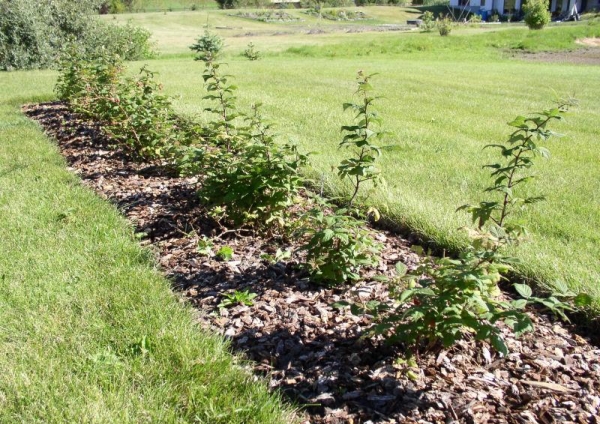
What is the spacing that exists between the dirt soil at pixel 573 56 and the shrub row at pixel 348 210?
61.0 feet

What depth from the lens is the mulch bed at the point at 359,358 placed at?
2104 millimetres

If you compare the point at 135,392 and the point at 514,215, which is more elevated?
the point at 514,215

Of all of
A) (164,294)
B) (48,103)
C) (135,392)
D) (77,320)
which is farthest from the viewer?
(48,103)

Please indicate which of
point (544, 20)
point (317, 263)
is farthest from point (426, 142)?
point (544, 20)

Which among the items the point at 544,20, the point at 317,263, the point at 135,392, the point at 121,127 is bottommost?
the point at 135,392

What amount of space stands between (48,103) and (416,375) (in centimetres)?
980

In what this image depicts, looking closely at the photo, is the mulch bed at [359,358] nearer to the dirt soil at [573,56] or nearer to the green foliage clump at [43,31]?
the green foliage clump at [43,31]

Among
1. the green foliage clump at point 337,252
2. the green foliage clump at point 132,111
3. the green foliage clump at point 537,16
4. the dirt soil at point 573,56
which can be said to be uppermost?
the green foliage clump at point 537,16

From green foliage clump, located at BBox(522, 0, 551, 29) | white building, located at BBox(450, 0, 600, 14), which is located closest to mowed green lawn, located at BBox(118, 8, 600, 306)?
green foliage clump, located at BBox(522, 0, 551, 29)

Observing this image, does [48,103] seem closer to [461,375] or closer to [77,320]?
[77,320]

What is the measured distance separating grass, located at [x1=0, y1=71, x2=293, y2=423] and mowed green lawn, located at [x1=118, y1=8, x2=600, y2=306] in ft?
4.81

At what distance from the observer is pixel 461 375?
229 centimetres

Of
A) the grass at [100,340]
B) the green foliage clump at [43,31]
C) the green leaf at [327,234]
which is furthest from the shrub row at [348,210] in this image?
the green foliage clump at [43,31]

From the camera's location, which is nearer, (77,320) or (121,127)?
(77,320)
